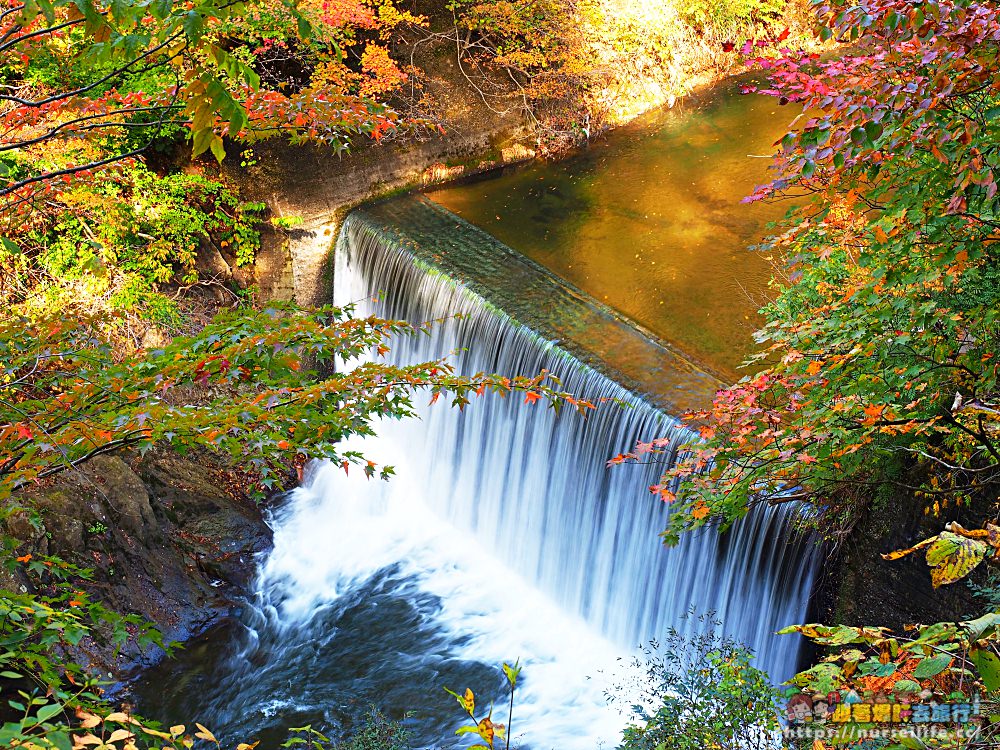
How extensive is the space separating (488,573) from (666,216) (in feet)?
17.3

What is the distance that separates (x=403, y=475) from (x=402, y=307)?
6.95ft

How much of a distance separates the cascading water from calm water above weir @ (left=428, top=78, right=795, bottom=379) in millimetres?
1138

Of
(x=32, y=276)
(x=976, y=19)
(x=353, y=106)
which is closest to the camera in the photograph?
(x=976, y=19)

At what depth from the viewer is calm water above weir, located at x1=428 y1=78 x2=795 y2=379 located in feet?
29.7

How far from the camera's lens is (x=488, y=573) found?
355 inches

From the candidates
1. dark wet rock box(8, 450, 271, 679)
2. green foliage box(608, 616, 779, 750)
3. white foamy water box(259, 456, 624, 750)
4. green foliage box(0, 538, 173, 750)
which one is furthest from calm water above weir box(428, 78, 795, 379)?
green foliage box(0, 538, 173, 750)

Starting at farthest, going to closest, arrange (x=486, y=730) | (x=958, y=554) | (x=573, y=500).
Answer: (x=573, y=500), (x=958, y=554), (x=486, y=730)

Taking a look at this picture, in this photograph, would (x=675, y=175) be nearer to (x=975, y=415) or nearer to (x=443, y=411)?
(x=443, y=411)

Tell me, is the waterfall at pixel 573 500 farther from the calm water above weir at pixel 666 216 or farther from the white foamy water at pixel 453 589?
the calm water above weir at pixel 666 216

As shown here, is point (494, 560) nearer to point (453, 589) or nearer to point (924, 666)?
point (453, 589)

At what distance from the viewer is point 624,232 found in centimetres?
1093

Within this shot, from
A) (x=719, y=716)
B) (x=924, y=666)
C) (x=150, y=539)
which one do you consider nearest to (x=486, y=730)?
(x=924, y=666)

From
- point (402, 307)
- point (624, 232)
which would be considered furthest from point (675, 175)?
point (402, 307)

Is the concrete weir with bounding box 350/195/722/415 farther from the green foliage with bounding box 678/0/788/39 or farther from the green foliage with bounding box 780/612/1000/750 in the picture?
the green foliage with bounding box 678/0/788/39
